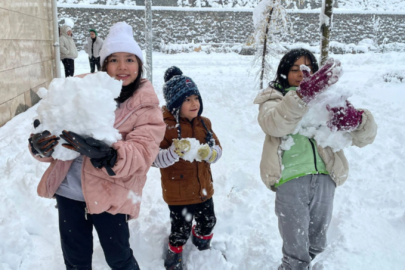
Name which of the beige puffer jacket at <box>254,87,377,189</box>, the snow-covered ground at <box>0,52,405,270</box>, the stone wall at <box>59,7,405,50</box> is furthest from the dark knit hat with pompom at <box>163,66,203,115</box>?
the stone wall at <box>59,7,405,50</box>

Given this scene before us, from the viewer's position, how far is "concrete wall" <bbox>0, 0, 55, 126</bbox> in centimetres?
524

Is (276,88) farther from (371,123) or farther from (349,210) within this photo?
(349,210)

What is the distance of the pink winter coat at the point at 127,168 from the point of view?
71.2 inches

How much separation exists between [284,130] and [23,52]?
609cm

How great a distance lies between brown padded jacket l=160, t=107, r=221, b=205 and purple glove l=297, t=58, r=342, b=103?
105cm

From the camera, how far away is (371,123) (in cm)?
206

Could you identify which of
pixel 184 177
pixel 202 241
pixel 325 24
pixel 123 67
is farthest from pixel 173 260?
pixel 325 24

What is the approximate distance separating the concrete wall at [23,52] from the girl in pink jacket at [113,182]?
4.15 metres

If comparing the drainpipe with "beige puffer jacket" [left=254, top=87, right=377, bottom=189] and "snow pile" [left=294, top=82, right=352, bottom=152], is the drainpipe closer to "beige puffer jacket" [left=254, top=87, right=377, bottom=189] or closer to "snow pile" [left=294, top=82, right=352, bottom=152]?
"beige puffer jacket" [left=254, top=87, right=377, bottom=189]

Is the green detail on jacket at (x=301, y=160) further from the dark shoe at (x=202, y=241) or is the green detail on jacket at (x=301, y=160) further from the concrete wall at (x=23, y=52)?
the concrete wall at (x=23, y=52)

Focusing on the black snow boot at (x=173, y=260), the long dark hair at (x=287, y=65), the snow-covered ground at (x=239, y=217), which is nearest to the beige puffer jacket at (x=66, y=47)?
the snow-covered ground at (x=239, y=217)

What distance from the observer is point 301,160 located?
86.6 inches

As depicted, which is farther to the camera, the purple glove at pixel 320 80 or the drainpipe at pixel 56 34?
the drainpipe at pixel 56 34

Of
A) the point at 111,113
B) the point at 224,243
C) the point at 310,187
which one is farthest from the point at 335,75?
the point at 224,243
